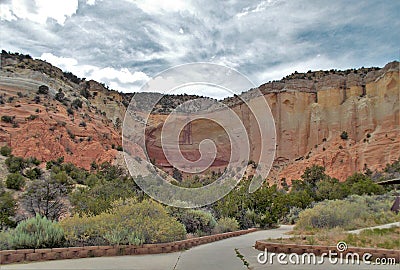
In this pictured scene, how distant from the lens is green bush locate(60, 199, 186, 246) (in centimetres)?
1004

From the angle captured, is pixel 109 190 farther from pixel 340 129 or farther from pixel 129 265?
pixel 340 129

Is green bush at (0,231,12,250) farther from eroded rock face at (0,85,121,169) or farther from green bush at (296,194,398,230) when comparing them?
eroded rock face at (0,85,121,169)

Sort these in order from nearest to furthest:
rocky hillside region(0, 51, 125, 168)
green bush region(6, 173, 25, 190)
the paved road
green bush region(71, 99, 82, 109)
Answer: the paved road → green bush region(6, 173, 25, 190) → rocky hillside region(0, 51, 125, 168) → green bush region(71, 99, 82, 109)

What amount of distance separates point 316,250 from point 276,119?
58.1 meters

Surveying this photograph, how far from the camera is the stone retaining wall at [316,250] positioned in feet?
27.1

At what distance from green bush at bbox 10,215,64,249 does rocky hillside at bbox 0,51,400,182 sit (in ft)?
100

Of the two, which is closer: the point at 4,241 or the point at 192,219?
the point at 4,241

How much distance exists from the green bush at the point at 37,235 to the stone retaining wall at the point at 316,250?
5.48m

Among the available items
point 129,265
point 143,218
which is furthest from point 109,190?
point 129,265

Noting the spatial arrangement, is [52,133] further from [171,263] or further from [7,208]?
[171,263]

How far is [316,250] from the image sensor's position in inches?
364

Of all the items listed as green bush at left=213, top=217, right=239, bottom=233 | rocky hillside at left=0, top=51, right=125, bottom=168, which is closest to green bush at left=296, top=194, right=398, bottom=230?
green bush at left=213, top=217, right=239, bottom=233

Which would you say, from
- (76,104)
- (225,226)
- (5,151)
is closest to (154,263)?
(225,226)

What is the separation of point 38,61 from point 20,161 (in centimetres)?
3482
